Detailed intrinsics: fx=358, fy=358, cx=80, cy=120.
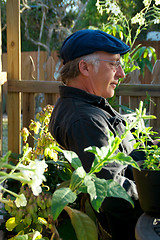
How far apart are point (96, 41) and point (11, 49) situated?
5.63 feet

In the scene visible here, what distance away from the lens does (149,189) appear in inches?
40.4

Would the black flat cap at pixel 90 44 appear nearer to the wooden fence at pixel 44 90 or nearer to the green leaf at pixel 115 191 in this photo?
the green leaf at pixel 115 191

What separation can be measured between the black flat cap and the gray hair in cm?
3

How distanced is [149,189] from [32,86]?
8.07 feet

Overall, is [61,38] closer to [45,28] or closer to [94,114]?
[45,28]

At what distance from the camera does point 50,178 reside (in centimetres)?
266

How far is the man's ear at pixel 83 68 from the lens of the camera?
5.94 ft

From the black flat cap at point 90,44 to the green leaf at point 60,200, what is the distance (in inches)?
39.5

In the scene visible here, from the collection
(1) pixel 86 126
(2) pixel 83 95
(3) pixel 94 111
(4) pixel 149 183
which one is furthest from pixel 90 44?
(4) pixel 149 183

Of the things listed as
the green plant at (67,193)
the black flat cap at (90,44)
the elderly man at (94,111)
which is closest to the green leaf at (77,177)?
the green plant at (67,193)

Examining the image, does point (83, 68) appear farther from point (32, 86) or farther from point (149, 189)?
point (32, 86)

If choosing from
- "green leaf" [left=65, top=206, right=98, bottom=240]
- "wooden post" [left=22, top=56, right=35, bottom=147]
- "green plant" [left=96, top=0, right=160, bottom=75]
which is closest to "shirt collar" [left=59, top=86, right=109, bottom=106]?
"green leaf" [left=65, top=206, right=98, bottom=240]

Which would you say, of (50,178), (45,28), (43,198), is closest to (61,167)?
(50,178)

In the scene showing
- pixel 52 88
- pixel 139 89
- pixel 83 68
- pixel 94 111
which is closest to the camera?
pixel 94 111
